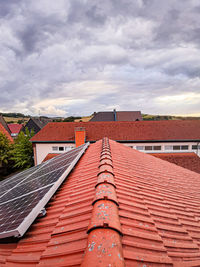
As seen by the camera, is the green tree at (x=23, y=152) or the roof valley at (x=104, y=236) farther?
the green tree at (x=23, y=152)

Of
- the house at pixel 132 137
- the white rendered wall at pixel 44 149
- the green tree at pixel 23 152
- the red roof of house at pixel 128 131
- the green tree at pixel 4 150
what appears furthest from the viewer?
the green tree at pixel 23 152

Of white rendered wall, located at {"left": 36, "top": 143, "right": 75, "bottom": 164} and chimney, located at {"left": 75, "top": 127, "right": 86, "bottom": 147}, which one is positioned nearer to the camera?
chimney, located at {"left": 75, "top": 127, "right": 86, "bottom": 147}

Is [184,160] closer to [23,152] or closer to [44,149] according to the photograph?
[44,149]

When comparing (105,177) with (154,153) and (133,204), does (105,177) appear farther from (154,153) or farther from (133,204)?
(154,153)

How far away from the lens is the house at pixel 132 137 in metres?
20.7

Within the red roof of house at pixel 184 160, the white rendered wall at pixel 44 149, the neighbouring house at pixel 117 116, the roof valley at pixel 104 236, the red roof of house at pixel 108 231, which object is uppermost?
the neighbouring house at pixel 117 116

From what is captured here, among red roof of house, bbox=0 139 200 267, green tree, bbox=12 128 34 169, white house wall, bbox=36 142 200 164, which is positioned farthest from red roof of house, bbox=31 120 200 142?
red roof of house, bbox=0 139 200 267

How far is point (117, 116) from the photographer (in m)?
41.9

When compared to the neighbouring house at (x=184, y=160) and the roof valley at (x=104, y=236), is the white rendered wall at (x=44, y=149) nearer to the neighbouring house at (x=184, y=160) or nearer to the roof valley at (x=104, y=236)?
the neighbouring house at (x=184, y=160)

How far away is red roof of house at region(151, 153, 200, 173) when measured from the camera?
16850mm

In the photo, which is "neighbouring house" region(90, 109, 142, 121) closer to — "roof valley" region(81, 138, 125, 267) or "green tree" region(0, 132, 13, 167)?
"green tree" region(0, 132, 13, 167)

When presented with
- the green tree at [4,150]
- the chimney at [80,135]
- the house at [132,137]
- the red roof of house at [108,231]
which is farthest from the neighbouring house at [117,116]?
the red roof of house at [108,231]

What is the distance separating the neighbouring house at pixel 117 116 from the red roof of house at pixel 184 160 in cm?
2237

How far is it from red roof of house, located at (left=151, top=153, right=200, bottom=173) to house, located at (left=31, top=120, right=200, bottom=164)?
1.48 meters
